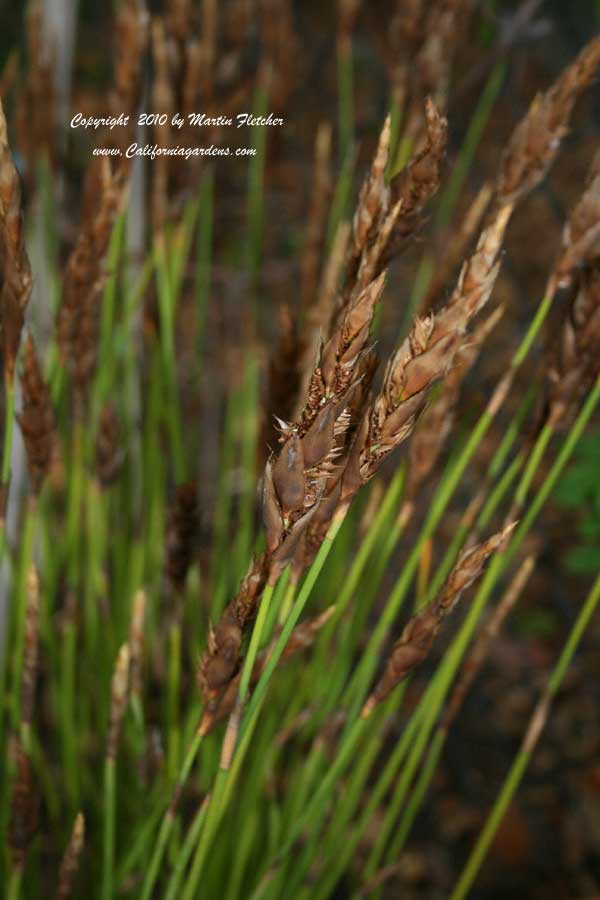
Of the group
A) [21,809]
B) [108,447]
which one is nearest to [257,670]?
[21,809]

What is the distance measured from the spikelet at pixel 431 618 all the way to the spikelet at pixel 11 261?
0.31m

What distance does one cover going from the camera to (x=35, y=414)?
0.62m

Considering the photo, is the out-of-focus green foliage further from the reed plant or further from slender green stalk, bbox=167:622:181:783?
slender green stalk, bbox=167:622:181:783

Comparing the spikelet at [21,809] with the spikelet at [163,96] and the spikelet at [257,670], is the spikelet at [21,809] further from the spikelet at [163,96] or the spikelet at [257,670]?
the spikelet at [163,96]

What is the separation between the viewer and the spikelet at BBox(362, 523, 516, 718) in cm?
51

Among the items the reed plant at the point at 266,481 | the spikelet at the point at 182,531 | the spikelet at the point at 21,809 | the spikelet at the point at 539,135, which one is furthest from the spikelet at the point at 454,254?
the spikelet at the point at 21,809

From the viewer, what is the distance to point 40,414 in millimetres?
624

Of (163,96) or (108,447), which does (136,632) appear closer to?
(108,447)

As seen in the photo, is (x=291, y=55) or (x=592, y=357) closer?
(x=592, y=357)

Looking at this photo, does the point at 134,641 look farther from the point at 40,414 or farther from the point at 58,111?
the point at 58,111

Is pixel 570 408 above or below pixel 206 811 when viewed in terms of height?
above

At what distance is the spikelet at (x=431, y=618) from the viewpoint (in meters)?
0.51

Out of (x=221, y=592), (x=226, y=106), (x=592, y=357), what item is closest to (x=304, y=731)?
(x=221, y=592)

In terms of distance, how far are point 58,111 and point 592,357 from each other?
0.80m
